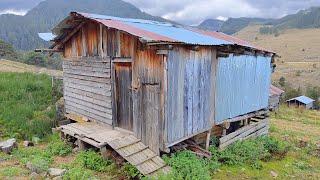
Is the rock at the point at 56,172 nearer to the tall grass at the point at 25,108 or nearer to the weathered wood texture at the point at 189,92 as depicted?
the weathered wood texture at the point at 189,92

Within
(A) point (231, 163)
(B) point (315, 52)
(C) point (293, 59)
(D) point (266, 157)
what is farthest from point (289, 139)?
(B) point (315, 52)

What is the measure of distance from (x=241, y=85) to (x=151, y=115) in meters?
4.99

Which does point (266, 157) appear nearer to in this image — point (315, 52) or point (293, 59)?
point (293, 59)

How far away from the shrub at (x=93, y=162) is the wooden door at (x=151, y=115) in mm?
1363

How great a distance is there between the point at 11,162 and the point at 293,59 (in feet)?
286

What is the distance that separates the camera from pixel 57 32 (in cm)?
1145

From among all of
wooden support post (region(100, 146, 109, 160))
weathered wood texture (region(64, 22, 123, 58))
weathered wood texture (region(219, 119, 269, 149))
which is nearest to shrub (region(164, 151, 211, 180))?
wooden support post (region(100, 146, 109, 160))

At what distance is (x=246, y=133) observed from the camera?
1322cm

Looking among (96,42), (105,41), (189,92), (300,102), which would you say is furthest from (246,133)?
(300,102)

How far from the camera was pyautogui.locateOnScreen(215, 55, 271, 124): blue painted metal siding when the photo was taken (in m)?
11.3

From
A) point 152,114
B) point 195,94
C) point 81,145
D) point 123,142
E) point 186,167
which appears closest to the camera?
point 186,167

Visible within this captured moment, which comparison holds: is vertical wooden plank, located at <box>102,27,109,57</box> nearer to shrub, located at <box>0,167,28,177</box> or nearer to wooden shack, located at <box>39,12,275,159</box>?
wooden shack, located at <box>39,12,275,159</box>

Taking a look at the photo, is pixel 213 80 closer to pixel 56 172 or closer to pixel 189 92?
pixel 189 92

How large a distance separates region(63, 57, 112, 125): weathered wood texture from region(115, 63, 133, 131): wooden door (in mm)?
273
